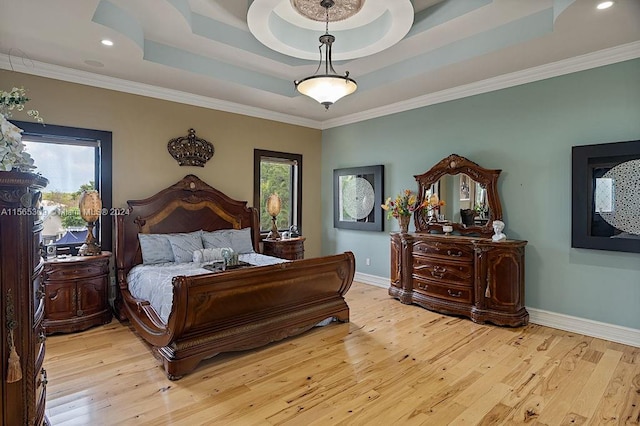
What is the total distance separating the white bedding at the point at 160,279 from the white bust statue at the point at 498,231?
2.63 meters

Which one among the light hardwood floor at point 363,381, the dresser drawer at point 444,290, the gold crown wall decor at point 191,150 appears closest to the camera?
the light hardwood floor at point 363,381

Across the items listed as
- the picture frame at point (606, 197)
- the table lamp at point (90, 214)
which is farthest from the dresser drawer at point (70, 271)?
Answer: the picture frame at point (606, 197)

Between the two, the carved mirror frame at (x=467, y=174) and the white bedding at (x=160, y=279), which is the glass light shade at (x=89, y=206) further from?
the carved mirror frame at (x=467, y=174)

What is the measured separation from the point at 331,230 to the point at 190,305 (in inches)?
162

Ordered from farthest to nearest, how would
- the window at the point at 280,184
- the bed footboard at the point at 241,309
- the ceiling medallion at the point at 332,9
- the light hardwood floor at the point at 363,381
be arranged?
the window at the point at 280,184 < the ceiling medallion at the point at 332,9 < the bed footboard at the point at 241,309 < the light hardwood floor at the point at 363,381

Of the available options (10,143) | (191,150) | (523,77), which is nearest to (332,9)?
(523,77)

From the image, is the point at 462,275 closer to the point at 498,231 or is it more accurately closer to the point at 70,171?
the point at 498,231

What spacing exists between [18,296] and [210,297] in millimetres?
1446

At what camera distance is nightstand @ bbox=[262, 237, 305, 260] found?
5566mm

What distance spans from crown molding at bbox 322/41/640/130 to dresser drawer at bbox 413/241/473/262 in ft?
6.66

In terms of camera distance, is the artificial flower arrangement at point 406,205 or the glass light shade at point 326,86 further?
the artificial flower arrangement at point 406,205

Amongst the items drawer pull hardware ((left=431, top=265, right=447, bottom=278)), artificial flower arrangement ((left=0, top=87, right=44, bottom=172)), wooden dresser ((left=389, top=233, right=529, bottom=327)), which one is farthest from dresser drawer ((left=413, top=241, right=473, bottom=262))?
artificial flower arrangement ((left=0, top=87, right=44, bottom=172))

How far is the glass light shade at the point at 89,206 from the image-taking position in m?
4.04

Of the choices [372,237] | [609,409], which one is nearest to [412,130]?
[372,237]
